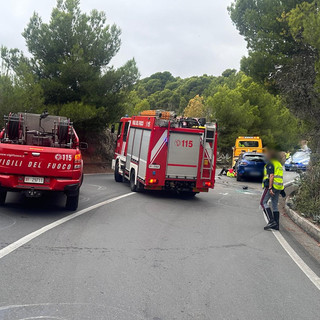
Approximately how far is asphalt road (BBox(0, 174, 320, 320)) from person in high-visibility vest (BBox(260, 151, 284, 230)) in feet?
1.12

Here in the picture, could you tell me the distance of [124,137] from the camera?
54.6 ft

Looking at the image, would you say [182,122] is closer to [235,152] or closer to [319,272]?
[319,272]

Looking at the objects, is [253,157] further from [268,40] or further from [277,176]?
[277,176]

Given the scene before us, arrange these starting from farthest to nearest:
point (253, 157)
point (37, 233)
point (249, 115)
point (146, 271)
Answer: point (249, 115) → point (253, 157) → point (37, 233) → point (146, 271)

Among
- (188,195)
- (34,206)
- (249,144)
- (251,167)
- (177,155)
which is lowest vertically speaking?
(34,206)

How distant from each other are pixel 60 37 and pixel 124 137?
7994mm

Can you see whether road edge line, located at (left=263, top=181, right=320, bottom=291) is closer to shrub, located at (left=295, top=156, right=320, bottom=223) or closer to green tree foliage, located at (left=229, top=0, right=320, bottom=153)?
shrub, located at (left=295, top=156, right=320, bottom=223)

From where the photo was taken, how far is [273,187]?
347 inches

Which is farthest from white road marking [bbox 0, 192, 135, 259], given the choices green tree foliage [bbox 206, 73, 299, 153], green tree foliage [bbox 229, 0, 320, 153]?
green tree foliage [bbox 206, 73, 299, 153]

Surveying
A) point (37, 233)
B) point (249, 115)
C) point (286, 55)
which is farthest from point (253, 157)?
point (249, 115)

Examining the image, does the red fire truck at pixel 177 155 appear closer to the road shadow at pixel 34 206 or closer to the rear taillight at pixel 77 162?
the road shadow at pixel 34 206

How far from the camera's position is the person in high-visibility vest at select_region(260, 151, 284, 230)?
8.82 meters

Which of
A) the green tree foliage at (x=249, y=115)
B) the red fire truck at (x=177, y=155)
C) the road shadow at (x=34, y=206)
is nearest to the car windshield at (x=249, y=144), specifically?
the green tree foliage at (x=249, y=115)

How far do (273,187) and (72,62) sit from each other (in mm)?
14843
